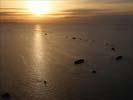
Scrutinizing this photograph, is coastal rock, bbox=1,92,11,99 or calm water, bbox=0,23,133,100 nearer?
coastal rock, bbox=1,92,11,99

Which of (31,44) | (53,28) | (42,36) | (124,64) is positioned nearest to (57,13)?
(53,28)

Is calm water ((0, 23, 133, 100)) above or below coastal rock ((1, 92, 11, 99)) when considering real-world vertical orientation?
above

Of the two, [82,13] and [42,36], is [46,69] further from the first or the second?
[82,13]

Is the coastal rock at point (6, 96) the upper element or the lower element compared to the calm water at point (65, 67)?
lower

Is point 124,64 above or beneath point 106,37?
beneath

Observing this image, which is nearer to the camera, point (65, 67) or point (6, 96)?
point (6, 96)

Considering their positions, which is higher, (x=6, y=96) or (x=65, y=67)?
(x=65, y=67)

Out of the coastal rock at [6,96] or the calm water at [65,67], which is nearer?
the coastal rock at [6,96]

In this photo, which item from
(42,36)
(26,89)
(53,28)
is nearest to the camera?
(26,89)
